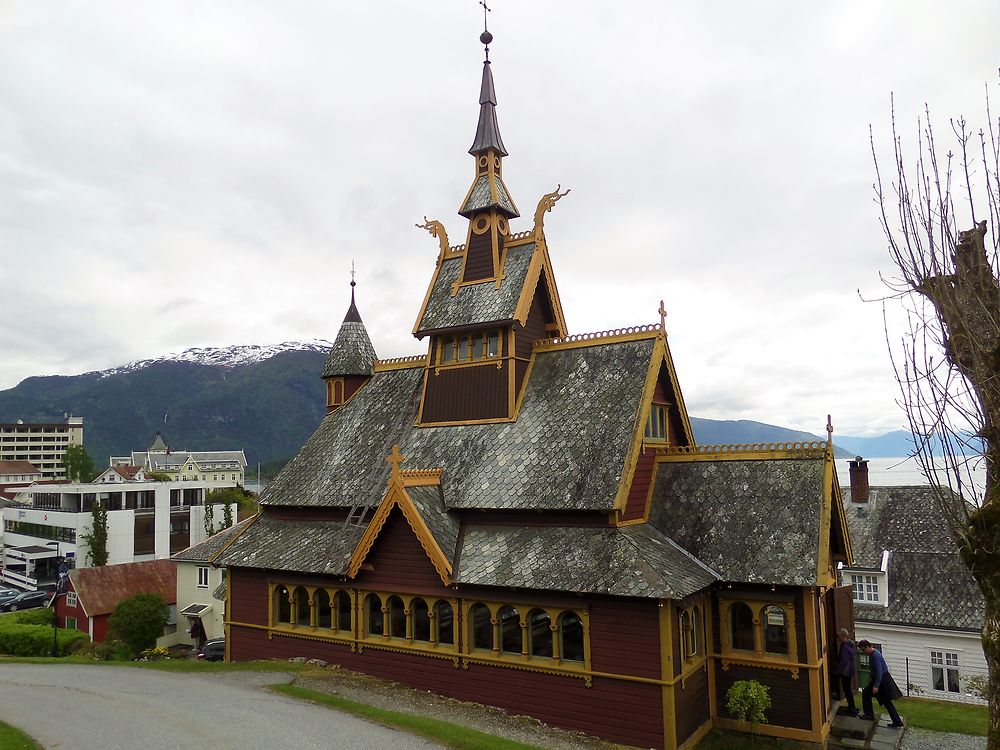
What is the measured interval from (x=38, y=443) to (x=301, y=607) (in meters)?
193

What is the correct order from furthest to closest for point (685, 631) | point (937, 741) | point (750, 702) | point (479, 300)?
point (479, 300) < point (937, 741) < point (685, 631) < point (750, 702)

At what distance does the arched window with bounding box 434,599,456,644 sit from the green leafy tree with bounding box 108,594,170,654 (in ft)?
68.3

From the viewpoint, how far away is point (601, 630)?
1762 centimetres

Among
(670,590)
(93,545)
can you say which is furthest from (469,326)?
(93,545)

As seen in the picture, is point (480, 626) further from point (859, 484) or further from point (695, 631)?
point (859, 484)

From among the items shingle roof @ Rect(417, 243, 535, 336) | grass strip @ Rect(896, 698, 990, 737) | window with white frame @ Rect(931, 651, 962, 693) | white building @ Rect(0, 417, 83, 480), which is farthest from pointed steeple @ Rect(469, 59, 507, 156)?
white building @ Rect(0, 417, 83, 480)

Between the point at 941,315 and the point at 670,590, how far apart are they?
8693 mm

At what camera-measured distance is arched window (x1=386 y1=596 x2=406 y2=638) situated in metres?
21.3

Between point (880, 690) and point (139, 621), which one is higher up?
point (880, 690)

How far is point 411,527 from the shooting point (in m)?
20.1

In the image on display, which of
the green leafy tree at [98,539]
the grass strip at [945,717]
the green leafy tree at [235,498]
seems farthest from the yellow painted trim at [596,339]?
the green leafy tree at [235,498]

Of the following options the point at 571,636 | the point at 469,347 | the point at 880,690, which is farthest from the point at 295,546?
the point at 880,690

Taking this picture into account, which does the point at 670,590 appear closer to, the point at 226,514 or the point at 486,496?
the point at 486,496

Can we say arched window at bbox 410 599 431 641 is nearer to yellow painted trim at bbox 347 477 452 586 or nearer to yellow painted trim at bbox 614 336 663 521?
yellow painted trim at bbox 347 477 452 586
